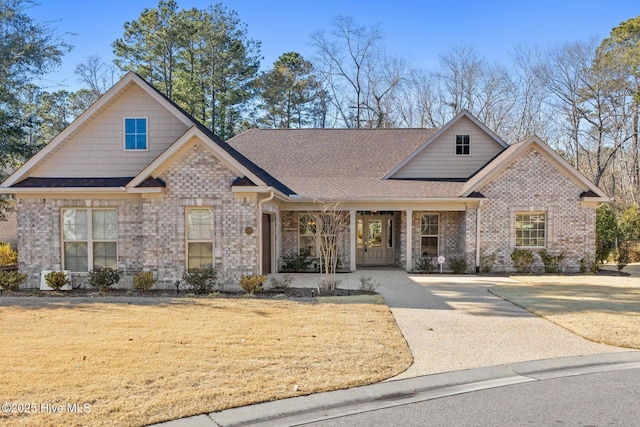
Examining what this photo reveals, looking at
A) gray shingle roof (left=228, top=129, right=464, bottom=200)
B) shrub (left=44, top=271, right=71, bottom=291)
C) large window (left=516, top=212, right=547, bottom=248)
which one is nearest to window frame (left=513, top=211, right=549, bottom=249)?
large window (left=516, top=212, right=547, bottom=248)

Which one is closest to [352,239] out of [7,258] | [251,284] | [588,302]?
[251,284]

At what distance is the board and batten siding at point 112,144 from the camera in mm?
13586

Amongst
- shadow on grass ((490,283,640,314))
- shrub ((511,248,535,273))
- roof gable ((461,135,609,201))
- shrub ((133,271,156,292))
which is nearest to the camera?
shadow on grass ((490,283,640,314))

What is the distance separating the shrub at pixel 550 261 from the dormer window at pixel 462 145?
4791 millimetres

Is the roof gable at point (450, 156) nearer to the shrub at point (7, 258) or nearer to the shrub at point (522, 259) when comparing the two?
the shrub at point (522, 259)

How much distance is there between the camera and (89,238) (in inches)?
521

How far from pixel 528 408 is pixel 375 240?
1436 cm

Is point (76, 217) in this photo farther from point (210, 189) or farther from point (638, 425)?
point (638, 425)

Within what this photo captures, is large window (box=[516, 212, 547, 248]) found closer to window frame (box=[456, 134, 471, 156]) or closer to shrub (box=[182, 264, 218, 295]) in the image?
window frame (box=[456, 134, 471, 156])

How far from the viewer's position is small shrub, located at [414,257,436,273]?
1686 centimetres

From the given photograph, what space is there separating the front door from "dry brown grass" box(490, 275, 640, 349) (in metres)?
5.39

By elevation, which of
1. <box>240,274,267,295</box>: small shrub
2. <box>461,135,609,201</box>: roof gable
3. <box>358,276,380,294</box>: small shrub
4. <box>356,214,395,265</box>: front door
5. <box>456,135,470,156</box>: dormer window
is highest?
<box>456,135,470,156</box>: dormer window

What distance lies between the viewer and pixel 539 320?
897 cm

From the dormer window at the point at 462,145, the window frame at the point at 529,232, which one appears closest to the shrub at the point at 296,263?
the dormer window at the point at 462,145
